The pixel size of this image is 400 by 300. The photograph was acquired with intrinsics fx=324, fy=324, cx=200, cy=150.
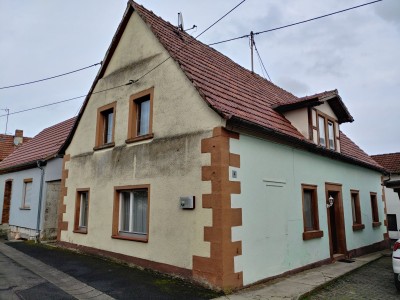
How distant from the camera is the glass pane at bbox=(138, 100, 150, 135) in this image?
9448 mm

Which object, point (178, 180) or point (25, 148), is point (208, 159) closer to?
point (178, 180)

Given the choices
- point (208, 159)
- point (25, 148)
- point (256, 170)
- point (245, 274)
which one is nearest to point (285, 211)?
point (256, 170)

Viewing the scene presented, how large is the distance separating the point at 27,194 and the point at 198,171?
11.5m

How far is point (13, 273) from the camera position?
806 centimetres

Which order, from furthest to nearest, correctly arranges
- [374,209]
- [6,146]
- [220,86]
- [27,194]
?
[6,146], [27,194], [374,209], [220,86]

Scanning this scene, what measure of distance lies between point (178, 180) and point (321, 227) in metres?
5.08

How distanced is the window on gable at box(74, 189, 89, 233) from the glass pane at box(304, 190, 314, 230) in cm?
720

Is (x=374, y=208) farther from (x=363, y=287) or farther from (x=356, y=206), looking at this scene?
(x=363, y=287)

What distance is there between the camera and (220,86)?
29.2 ft

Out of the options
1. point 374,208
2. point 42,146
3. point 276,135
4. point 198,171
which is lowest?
point 374,208

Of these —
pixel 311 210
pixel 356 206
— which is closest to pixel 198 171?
pixel 311 210

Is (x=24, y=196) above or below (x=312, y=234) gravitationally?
above

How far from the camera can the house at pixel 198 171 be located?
280 inches

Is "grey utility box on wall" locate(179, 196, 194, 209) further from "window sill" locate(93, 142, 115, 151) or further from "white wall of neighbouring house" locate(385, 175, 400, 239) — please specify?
"white wall of neighbouring house" locate(385, 175, 400, 239)
